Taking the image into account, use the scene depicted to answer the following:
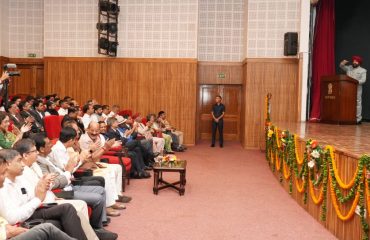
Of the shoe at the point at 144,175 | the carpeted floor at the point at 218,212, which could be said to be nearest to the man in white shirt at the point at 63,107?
the shoe at the point at 144,175

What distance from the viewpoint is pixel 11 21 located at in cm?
1289

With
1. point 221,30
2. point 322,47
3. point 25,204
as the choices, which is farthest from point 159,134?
point 25,204

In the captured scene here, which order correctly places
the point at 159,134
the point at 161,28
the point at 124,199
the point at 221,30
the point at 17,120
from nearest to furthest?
the point at 124,199
the point at 17,120
the point at 159,134
the point at 161,28
the point at 221,30

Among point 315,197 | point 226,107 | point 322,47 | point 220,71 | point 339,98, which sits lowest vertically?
point 315,197

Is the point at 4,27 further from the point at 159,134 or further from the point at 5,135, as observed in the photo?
the point at 5,135

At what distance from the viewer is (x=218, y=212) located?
5500 millimetres

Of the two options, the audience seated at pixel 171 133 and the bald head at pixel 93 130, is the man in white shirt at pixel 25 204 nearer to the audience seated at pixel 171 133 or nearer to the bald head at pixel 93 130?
the bald head at pixel 93 130

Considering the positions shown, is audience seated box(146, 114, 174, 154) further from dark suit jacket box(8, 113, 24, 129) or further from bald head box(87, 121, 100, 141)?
bald head box(87, 121, 100, 141)

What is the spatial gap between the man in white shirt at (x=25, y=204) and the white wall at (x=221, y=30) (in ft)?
32.7

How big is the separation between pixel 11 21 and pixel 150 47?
436 centimetres

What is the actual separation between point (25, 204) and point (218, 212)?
2803 millimetres

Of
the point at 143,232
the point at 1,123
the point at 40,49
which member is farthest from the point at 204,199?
the point at 40,49

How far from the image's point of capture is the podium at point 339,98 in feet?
30.1

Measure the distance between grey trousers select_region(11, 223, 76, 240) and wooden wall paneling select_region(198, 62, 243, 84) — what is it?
33.9ft
